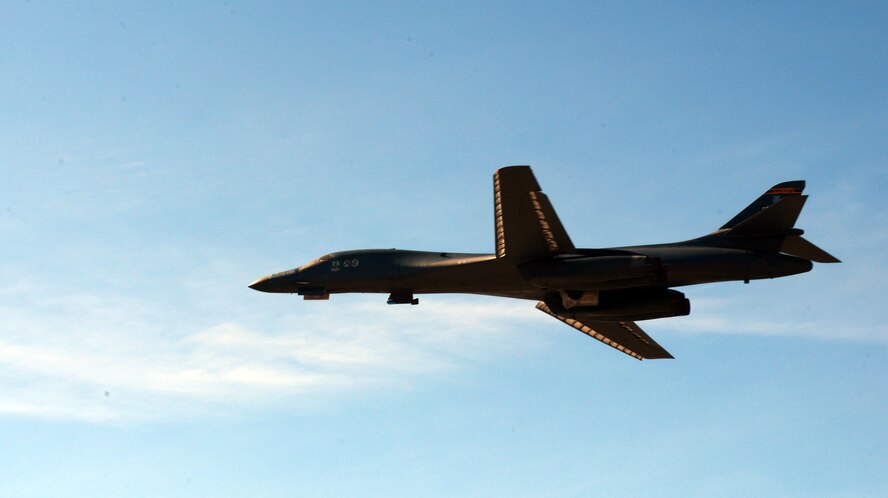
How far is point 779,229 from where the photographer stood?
1751 inches

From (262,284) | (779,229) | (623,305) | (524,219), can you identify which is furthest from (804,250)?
(262,284)

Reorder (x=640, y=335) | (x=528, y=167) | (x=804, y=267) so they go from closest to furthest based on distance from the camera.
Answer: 1. (x=528, y=167)
2. (x=804, y=267)
3. (x=640, y=335)

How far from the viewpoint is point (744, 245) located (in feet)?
146

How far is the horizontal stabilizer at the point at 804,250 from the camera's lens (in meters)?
44.5

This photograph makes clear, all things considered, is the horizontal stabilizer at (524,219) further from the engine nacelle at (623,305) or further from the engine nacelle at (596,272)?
the engine nacelle at (623,305)

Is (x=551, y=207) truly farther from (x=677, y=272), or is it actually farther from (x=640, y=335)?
(x=640, y=335)

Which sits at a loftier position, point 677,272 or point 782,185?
point 782,185

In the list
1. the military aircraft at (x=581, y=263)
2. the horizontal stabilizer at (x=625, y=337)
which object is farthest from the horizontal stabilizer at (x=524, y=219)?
the horizontal stabilizer at (x=625, y=337)

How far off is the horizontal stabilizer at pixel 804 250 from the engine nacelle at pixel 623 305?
186 inches

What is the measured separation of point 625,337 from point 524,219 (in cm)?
1344

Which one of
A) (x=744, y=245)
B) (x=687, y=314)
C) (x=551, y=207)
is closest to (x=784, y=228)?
(x=744, y=245)

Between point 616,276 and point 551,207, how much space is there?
3.48 metres

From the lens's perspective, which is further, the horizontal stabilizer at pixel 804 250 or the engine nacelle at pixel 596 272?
the horizontal stabilizer at pixel 804 250

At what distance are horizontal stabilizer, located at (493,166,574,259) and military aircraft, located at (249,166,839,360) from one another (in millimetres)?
36
